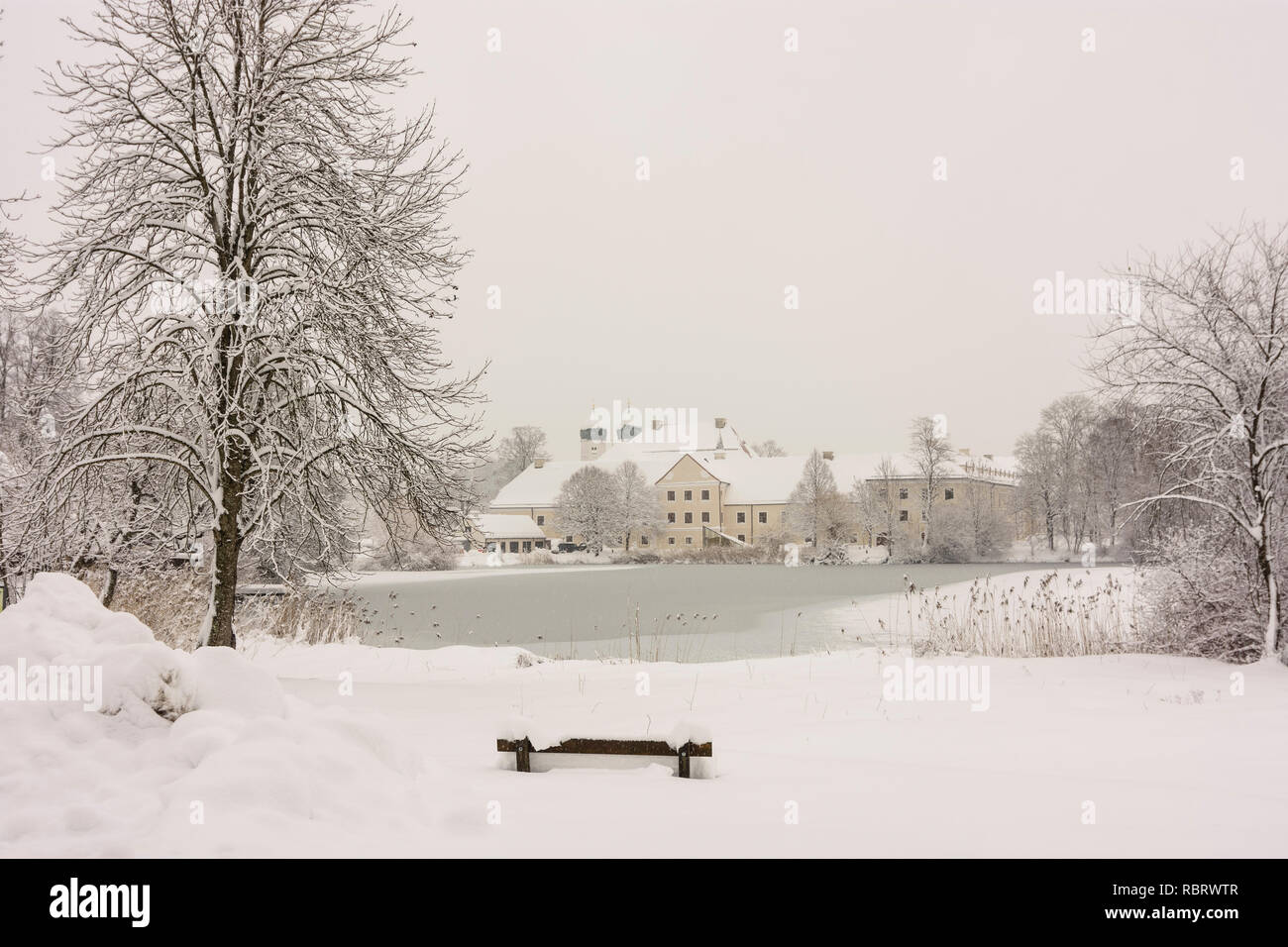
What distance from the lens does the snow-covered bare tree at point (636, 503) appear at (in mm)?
79375

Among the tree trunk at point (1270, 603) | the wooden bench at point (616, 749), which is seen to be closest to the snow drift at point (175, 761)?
the wooden bench at point (616, 749)

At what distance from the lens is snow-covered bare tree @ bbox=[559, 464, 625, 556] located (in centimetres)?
7781

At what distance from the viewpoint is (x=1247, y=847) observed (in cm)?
518

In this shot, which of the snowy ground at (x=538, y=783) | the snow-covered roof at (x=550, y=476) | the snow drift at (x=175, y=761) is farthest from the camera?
the snow-covered roof at (x=550, y=476)

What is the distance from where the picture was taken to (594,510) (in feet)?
255

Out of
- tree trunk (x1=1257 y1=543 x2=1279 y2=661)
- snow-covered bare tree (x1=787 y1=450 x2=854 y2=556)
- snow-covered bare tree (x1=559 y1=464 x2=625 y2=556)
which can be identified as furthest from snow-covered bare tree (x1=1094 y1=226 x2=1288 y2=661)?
snow-covered bare tree (x1=559 y1=464 x2=625 y2=556)

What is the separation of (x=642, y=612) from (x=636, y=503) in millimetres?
52557

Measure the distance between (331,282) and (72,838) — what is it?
8.21 meters

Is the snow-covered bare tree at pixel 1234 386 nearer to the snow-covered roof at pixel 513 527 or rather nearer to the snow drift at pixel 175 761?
the snow drift at pixel 175 761

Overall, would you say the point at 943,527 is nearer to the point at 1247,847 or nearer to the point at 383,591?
the point at 383,591

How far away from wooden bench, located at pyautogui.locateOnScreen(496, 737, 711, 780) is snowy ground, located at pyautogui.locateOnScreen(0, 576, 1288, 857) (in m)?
0.12

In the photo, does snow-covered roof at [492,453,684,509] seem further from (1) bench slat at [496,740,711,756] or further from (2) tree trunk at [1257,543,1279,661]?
(1) bench slat at [496,740,711,756]

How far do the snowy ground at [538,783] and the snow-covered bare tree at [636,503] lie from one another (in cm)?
7005
